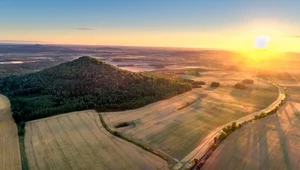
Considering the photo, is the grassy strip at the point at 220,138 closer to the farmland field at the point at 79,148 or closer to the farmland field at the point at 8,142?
the farmland field at the point at 79,148

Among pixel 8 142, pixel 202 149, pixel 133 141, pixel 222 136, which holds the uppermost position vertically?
pixel 222 136

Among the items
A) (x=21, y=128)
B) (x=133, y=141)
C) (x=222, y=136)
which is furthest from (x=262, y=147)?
(x=21, y=128)

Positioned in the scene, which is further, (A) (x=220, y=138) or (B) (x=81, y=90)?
(B) (x=81, y=90)

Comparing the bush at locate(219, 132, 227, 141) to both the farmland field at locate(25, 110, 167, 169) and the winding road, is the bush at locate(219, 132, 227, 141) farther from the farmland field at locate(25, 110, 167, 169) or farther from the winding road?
the farmland field at locate(25, 110, 167, 169)

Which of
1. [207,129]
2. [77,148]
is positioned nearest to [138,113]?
[207,129]

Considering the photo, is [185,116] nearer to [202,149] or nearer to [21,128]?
[202,149]

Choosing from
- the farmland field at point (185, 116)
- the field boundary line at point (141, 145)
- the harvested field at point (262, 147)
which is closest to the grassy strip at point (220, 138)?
the harvested field at point (262, 147)
